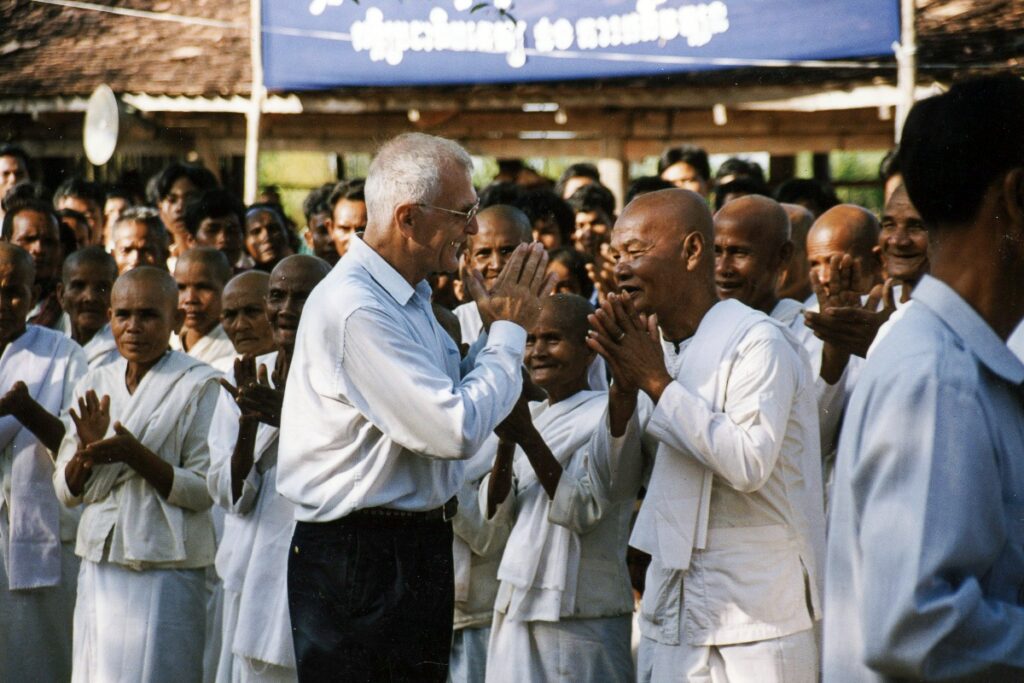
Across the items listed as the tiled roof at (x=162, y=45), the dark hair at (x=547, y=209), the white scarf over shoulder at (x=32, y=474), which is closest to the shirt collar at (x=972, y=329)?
the white scarf over shoulder at (x=32, y=474)

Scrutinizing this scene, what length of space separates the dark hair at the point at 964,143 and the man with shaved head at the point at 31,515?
5.43 metres

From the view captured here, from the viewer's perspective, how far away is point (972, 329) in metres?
2.32

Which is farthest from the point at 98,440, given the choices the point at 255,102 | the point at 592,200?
the point at 255,102

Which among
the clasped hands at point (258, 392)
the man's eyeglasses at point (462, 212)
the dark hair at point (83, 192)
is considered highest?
the dark hair at point (83, 192)

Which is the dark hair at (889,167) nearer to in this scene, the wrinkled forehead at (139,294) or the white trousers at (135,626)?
the wrinkled forehead at (139,294)

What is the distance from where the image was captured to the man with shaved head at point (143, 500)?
20.8 ft

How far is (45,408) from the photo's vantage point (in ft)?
22.9

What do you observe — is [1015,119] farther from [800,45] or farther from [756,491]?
[800,45]

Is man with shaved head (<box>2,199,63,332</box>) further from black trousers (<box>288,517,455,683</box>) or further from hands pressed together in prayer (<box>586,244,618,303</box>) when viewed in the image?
black trousers (<box>288,517,455,683</box>)

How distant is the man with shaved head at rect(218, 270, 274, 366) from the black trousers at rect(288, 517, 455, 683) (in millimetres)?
2600

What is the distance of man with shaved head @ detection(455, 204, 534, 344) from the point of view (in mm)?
6688

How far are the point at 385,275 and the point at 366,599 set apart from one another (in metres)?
0.97

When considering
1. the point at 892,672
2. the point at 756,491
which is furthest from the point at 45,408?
the point at 892,672

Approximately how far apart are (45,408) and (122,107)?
7.82 metres
